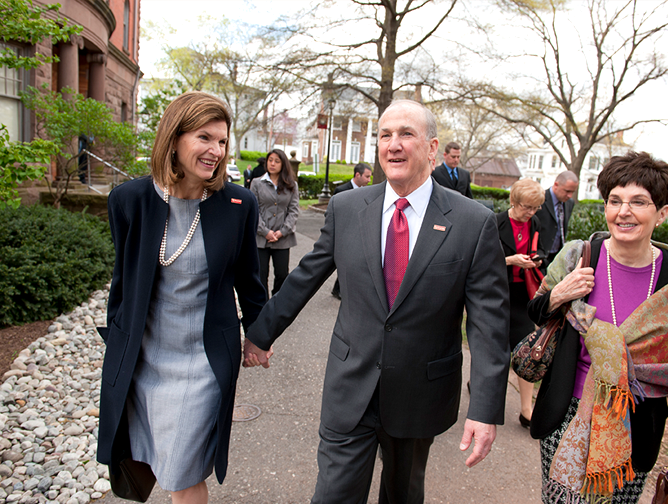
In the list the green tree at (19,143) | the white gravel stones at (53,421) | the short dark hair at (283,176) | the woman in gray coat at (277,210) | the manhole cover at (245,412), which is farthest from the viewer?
the short dark hair at (283,176)

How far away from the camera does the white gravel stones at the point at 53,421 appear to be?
305 cm

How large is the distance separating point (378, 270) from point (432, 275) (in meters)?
0.25

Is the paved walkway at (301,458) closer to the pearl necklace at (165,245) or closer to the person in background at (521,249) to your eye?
the person in background at (521,249)

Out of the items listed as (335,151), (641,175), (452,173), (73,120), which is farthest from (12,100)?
(335,151)

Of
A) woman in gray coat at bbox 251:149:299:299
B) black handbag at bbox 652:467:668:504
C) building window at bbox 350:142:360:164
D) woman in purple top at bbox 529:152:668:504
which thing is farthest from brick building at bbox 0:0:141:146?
building window at bbox 350:142:360:164

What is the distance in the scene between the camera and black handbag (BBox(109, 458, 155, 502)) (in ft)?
7.72

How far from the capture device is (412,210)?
235 cm

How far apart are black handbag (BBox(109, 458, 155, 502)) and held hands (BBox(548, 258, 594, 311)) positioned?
226 cm

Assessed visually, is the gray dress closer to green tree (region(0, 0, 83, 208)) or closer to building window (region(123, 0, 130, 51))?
green tree (region(0, 0, 83, 208))

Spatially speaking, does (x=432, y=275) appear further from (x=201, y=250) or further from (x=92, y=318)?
(x=92, y=318)

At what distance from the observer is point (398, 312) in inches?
85.1

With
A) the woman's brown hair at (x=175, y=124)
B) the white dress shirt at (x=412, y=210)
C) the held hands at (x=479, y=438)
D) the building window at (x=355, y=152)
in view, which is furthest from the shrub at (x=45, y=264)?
the building window at (x=355, y=152)

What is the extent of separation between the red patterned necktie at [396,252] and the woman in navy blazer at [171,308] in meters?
0.80

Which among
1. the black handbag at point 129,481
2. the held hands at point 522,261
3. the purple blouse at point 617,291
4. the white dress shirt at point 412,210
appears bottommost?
the black handbag at point 129,481
